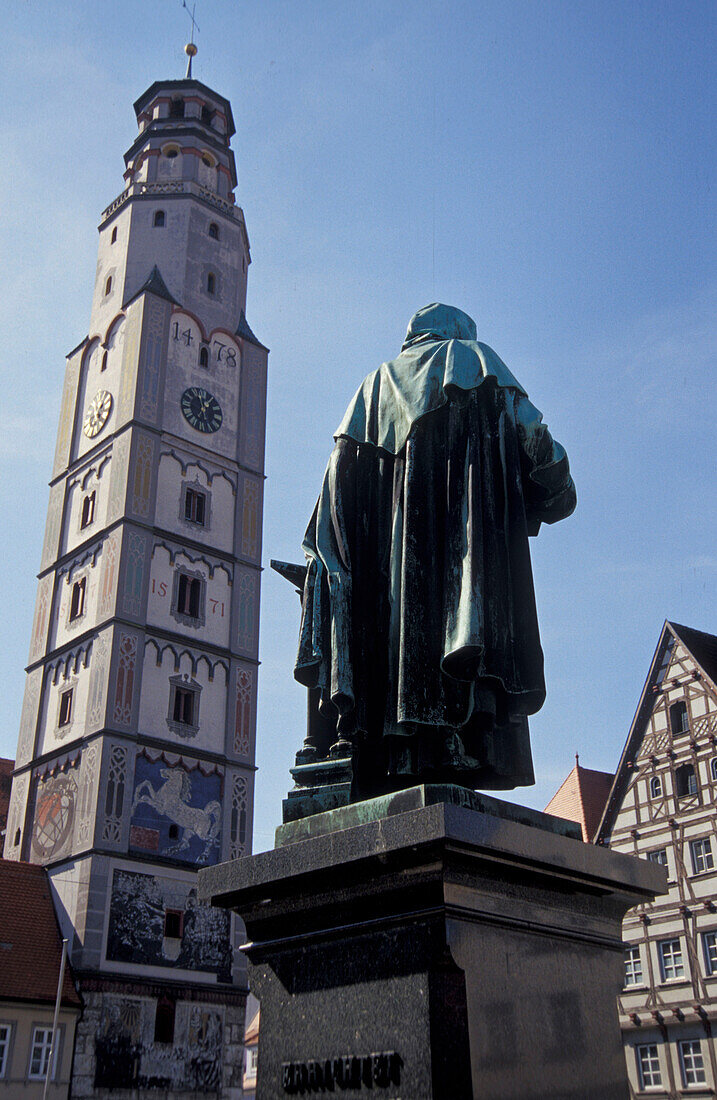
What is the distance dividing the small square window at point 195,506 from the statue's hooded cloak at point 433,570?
29020 mm

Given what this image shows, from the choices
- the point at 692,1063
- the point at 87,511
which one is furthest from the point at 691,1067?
the point at 87,511

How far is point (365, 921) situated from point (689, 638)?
25.2 metres

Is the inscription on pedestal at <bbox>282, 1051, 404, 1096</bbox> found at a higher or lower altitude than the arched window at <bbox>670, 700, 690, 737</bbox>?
lower

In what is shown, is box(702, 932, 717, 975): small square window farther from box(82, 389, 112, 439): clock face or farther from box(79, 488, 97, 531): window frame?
box(82, 389, 112, 439): clock face

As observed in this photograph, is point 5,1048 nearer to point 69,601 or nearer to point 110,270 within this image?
point 69,601

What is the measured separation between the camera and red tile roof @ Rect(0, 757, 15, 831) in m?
38.8

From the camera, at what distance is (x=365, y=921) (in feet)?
11.3

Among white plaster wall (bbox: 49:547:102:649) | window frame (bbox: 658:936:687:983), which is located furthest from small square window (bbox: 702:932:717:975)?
white plaster wall (bbox: 49:547:102:649)

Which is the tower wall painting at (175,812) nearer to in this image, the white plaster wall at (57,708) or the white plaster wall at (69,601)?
A: the white plaster wall at (57,708)

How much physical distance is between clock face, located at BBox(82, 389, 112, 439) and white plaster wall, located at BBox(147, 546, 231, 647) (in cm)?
555

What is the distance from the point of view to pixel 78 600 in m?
32.2

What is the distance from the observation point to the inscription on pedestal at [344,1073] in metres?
3.15

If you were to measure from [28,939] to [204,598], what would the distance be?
10.7 metres

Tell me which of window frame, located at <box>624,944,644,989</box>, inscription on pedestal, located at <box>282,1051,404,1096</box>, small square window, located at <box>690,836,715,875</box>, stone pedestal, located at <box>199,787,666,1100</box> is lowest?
inscription on pedestal, located at <box>282,1051,404,1096</box>
